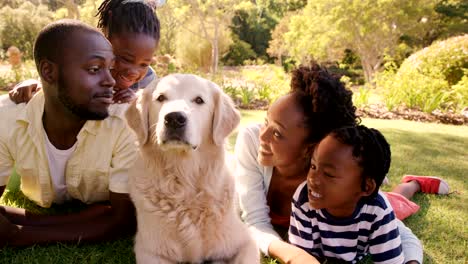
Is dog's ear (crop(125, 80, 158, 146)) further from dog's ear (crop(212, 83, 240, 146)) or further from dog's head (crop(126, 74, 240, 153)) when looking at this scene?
dog's ear (crop(212, 83, 240, 146))

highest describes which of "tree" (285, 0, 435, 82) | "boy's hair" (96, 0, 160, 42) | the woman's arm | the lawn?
"tree" (285, 0, 435, 82)

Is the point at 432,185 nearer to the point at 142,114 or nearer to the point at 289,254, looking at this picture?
the point at 289,254

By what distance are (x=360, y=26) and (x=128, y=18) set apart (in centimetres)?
1604

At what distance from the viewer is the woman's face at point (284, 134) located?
2.56 metres

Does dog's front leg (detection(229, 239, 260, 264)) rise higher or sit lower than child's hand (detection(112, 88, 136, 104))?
lower

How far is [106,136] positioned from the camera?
267 centimetres

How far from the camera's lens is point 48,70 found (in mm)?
2520

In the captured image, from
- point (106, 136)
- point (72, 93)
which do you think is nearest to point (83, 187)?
point (106, 136)

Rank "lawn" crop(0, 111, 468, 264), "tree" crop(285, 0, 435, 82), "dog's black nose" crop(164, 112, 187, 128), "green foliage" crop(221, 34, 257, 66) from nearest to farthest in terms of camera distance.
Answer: "dog's black nose" crop(164, 112, 187, 128) < "lawn" crop(0, 111, 468, 264) < "tree" crop(285, 0, 435, 82) < "green foliage" crop(221, 34, 257, 66)

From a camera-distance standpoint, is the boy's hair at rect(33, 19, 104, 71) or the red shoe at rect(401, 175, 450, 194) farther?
the red shoe at rect(401, 175, 450, 194)

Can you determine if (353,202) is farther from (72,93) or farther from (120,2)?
(120,2)

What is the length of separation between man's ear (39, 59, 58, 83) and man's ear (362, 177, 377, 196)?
2.05 m

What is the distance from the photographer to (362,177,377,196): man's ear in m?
2.30

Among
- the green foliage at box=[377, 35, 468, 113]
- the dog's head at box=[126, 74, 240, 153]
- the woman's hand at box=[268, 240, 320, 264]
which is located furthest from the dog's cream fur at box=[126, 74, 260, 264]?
the green foliage at box=[377, 35, 468, 113]
